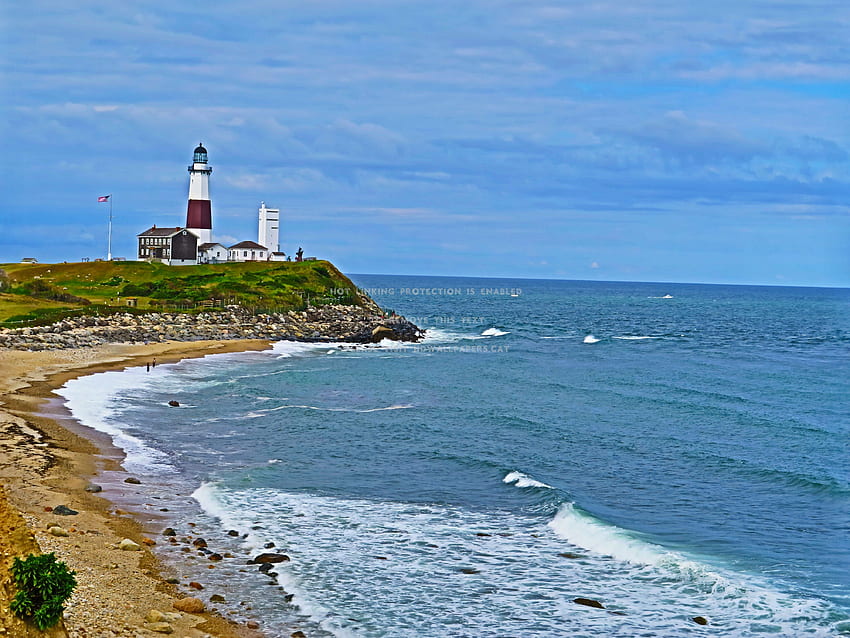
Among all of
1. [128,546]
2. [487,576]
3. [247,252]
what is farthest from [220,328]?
[487,576]

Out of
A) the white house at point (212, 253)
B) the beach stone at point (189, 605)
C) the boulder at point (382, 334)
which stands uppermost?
the white house at point (212, 253)

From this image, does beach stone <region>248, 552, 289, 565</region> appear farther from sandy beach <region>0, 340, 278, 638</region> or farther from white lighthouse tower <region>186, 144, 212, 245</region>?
white lighthouse tower <region>186, 144, 212, 245</region>

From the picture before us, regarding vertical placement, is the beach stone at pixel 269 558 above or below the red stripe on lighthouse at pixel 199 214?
below

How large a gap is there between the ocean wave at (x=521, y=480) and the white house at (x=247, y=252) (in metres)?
85.2

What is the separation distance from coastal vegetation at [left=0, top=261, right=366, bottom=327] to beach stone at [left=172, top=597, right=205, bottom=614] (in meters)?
54.0

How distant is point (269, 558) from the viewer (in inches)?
822

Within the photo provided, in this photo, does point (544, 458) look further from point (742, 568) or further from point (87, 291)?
point (87, 291)

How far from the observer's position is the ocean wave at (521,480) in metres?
28.6

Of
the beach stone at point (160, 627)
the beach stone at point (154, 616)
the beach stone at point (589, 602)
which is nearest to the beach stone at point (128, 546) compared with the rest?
the beach stone at point (154, 616)

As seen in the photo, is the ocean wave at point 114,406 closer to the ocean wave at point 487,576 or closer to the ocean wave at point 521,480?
the ocean wave at point 487,576

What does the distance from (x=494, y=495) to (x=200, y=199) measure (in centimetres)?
8295

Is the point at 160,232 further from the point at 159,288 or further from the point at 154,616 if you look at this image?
the point at 154,616

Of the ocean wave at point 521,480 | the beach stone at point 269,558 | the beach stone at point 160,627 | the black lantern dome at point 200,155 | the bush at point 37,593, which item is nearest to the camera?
the bush at point 37,593

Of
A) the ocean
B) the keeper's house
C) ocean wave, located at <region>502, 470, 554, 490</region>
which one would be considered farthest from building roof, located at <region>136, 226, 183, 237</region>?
ocean wave, located at <region>502, 470, 554, 490</region>
